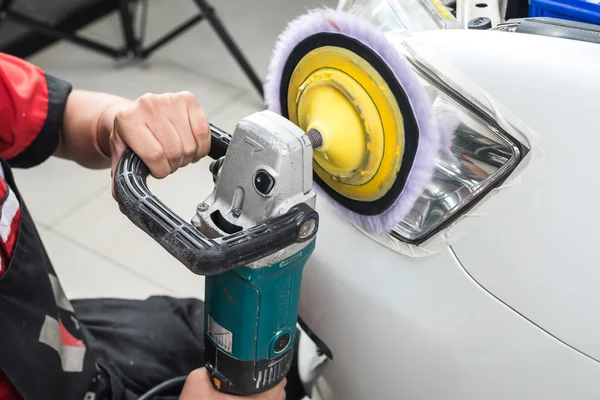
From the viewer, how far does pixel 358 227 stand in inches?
30.1

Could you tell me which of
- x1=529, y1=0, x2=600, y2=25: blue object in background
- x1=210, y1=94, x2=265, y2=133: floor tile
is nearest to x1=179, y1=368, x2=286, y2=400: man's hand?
x1=529, y1=0, x2=600, y2=25: blue object in background

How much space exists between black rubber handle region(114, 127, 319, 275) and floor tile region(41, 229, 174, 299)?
1.16 m

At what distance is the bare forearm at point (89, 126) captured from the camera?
3.21 ft

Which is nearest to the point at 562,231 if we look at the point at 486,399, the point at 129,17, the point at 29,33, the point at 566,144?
the point at 566,144

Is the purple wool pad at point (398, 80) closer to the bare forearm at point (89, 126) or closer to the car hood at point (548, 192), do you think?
the car hood at point (548, 192)

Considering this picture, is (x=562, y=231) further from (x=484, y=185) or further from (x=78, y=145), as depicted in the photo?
(x=78, y=145)

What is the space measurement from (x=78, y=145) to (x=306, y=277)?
42 cm

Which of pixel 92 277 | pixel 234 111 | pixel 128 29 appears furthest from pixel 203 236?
pixel 128 29

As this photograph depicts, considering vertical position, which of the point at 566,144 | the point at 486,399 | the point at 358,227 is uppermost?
the point at 566,144

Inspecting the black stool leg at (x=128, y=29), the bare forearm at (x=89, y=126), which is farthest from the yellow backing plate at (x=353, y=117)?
the black stool leg at (x=128, y=29)

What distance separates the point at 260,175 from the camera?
63cm

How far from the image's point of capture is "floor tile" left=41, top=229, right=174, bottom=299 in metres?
1.77

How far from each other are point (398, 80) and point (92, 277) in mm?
1358

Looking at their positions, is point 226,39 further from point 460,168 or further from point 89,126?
point 460,168
